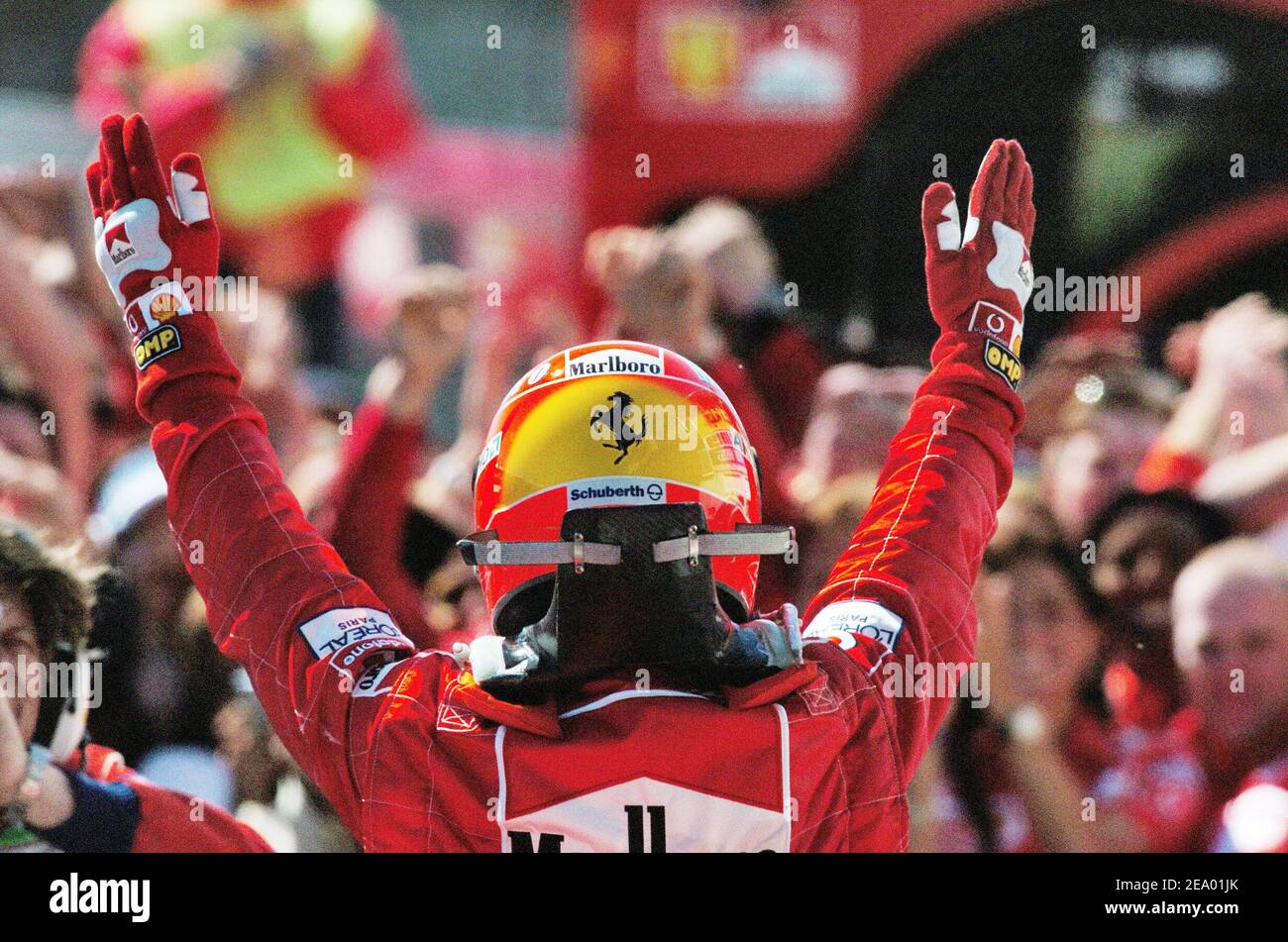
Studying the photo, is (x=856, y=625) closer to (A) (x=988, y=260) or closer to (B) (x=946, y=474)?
(B) (x=946, y=474)

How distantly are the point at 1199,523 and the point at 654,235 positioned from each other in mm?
1314

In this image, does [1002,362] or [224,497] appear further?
[1002,362]

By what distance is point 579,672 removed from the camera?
5.78ft

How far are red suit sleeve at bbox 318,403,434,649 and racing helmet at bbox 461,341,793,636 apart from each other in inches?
55.0

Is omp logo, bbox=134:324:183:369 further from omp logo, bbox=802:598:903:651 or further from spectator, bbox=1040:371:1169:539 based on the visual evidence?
spectator, bbox=1040:371:1169:539

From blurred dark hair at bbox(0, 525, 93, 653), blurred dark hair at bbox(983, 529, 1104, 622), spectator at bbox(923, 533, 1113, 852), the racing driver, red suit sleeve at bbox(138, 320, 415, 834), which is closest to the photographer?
the racing driver

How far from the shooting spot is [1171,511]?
3.92 metres

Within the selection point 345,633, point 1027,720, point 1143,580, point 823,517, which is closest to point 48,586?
point 345,633

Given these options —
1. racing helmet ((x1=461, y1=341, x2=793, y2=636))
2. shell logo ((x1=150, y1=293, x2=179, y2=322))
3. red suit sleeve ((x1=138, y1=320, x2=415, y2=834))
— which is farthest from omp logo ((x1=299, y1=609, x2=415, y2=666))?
shell logo ((x1=150, y1=293, x2=179, y2=322))

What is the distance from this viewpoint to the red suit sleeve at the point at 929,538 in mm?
1935

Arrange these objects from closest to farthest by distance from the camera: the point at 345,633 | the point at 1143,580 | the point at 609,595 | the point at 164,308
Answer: the point at 609,595, the point at 345,633, the point at 164,308, the point at 1143,580

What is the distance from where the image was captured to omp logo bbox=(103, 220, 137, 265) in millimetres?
2035

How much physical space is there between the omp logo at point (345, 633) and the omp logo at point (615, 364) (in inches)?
13.2

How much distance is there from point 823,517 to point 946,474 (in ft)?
5.51
